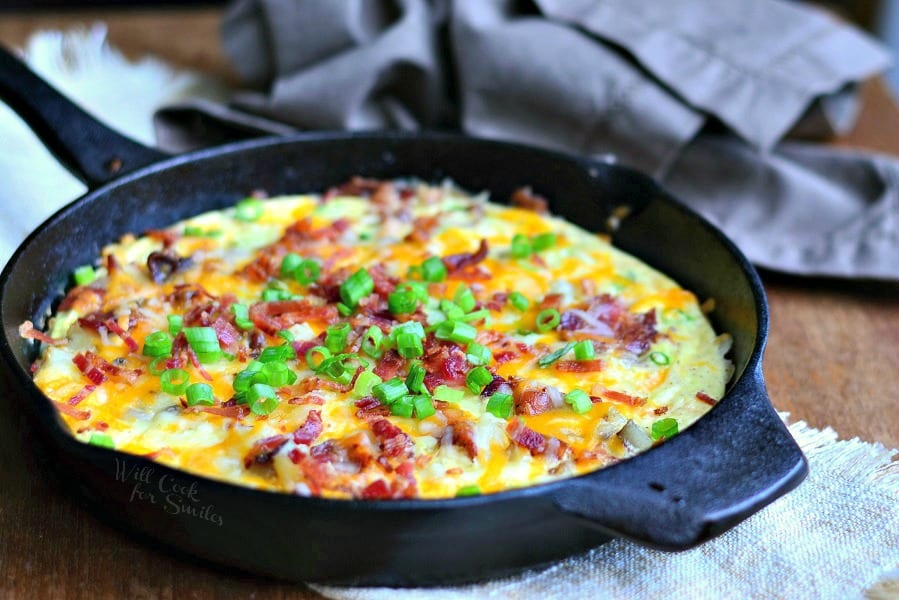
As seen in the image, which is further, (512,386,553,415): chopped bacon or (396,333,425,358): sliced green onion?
(396,333,425,358): sliced green onion

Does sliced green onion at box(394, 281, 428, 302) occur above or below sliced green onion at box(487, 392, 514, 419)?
below

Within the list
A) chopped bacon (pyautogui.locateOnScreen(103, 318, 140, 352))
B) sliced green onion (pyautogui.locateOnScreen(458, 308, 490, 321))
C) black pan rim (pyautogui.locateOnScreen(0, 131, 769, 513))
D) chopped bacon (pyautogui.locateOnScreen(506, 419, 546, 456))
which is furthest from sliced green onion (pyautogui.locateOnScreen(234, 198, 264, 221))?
chopped bacon (pyautogui.locateOnScreen(506, 419, 546, 456))

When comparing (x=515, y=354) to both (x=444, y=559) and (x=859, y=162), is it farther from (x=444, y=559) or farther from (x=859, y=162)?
(x=859, y=162)

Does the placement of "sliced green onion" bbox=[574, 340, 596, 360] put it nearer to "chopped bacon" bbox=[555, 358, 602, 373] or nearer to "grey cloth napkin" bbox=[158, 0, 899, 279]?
"chopped bacon" bbox=[555, 358, 602, 373]

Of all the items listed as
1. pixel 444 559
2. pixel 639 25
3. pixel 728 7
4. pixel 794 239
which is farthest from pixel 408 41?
pixel 444 559

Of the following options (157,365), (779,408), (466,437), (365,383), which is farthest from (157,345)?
(779,408)

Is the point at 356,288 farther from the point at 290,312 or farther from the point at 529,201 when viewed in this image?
the point at 529,201
